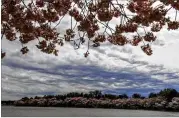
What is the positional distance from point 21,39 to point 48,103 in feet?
207

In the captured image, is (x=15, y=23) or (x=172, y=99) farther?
(x=172, y=99)

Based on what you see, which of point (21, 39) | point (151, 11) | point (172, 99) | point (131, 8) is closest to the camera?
point (151, 11)

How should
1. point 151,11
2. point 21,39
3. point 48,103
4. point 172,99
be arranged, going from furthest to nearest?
1. point 48,103
2. point 172,99
3. point 21,39
4. point 151,11

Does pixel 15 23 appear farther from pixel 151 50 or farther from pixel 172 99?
pixel 172 99

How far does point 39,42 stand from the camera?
12.9 m

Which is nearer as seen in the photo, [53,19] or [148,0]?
[148,0]

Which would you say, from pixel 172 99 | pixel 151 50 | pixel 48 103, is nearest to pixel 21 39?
pixel 151 50

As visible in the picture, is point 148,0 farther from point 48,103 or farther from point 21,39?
point 48,103

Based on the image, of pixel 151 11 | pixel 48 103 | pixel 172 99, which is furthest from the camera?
pixel 48 103

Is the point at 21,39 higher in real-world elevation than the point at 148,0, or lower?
lower

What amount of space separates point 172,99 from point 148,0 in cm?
5070

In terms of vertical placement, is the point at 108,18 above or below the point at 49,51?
above

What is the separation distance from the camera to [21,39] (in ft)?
43.5

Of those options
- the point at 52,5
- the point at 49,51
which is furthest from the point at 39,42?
the point at 52,5
